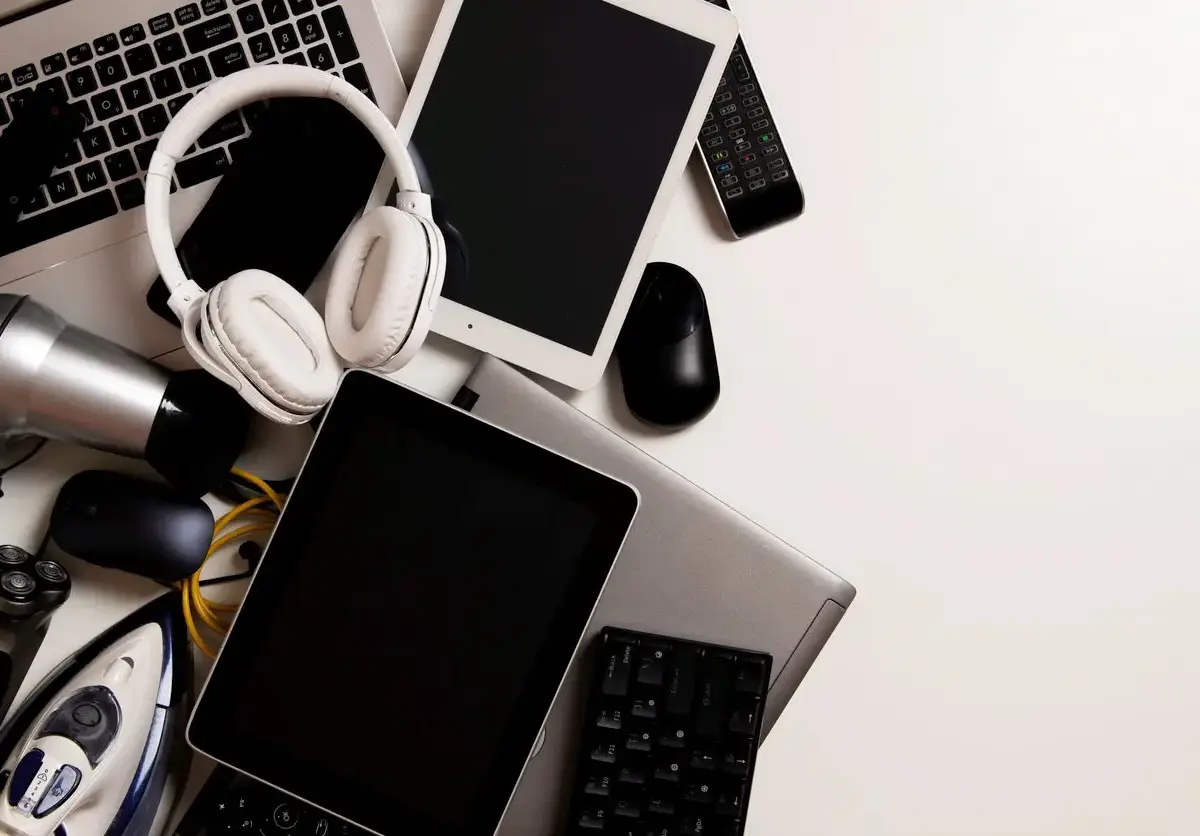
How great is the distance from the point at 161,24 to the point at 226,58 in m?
0.04

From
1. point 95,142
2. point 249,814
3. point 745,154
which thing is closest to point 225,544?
point 249,814

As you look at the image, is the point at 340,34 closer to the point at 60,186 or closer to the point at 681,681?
the point at 60,186

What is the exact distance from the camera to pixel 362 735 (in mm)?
588

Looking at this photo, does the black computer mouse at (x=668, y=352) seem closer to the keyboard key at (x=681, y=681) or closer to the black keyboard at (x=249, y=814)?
the keyboard key at (x=681, y=681)

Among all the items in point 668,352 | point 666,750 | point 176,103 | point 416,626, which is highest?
point 176,103

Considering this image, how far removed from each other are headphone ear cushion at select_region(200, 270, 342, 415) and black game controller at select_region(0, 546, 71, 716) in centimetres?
20

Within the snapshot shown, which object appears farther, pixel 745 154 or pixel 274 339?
pixel 745 154

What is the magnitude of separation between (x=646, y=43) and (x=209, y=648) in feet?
1.61

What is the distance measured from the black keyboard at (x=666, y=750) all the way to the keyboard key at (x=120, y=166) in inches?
17.2

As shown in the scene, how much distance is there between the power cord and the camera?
62 cm

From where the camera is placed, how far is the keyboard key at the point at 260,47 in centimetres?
62

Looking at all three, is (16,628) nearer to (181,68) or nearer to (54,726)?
(54,726)

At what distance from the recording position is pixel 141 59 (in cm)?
61

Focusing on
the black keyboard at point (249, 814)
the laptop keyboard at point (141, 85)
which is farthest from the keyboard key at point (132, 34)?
the black keyboard at point (249, 814)
